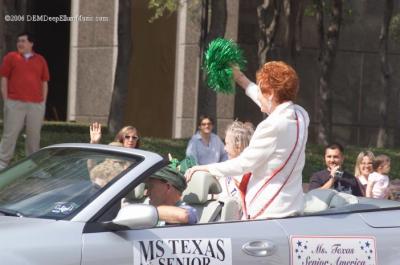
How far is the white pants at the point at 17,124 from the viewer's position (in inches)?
513

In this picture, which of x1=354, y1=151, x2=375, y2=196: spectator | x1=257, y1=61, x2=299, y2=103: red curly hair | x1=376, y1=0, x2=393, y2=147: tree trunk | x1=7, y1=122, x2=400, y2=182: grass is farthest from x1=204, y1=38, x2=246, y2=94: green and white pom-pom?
x1=376, y1=0, x2=393, y2=147: tree trunk

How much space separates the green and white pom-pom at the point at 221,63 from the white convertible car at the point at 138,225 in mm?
800

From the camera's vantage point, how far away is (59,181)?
6.03 metres

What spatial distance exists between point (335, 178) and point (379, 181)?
6.34 ft

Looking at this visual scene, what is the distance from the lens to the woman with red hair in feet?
20.9

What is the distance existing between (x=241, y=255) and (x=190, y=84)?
1757 cm

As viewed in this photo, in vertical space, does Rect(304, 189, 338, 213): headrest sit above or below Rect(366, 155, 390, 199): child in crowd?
above

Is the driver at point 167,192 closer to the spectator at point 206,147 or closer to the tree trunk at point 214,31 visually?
the spectator at point 206,147

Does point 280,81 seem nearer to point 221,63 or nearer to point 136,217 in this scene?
point 221,63

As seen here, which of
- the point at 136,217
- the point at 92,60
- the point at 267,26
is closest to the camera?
the point at 136,217

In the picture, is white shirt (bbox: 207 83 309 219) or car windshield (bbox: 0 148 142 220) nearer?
car windshield (bbox: 0 148 142 220)

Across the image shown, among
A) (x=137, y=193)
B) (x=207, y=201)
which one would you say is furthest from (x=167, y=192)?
(x=207, y=201)

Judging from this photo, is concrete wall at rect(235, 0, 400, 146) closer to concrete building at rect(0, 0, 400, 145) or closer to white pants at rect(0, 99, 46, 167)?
concrete building at rect(0, 0, 400, 145)

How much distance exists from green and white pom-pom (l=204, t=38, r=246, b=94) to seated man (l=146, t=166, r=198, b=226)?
2.89ft
